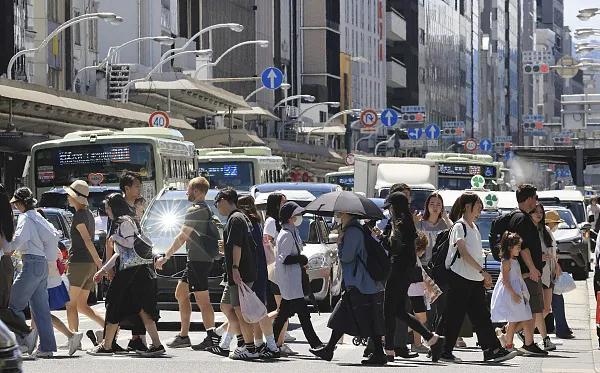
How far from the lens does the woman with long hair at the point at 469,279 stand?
1725 centimetres

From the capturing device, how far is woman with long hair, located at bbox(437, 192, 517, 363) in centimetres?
1725

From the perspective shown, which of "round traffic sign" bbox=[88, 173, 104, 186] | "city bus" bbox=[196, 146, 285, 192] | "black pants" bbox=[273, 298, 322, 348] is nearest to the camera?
"black pants" bbox=[273, 298, 322, 348]

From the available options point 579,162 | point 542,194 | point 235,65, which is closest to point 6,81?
point 542,194

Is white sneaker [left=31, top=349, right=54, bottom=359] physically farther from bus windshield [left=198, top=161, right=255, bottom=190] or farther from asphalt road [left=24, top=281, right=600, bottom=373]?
bus windshield [left=198, top=161, right=255, bottom=190]

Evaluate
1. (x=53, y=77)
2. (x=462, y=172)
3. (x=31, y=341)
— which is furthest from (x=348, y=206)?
(x=53, y=77)

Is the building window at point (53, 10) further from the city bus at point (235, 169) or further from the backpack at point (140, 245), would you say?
the backpack at point (140, 245)

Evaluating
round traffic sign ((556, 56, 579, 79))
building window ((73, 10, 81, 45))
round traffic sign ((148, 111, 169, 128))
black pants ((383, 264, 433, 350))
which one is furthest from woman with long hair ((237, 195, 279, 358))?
round traffic sign ((556, 56, 579, 79))

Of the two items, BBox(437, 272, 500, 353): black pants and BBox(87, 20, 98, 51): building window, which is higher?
BBox(87, 20, 98, 51): building window

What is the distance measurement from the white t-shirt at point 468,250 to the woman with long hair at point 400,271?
352 millimetres

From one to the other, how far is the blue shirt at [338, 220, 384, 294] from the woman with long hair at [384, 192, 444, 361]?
1.15ft

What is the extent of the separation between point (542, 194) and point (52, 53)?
95.1ft

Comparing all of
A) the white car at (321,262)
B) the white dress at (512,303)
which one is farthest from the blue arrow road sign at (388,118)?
the white dress at (512,303)

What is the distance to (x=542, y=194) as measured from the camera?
43.1 metres

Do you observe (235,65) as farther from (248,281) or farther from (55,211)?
(248,281)
